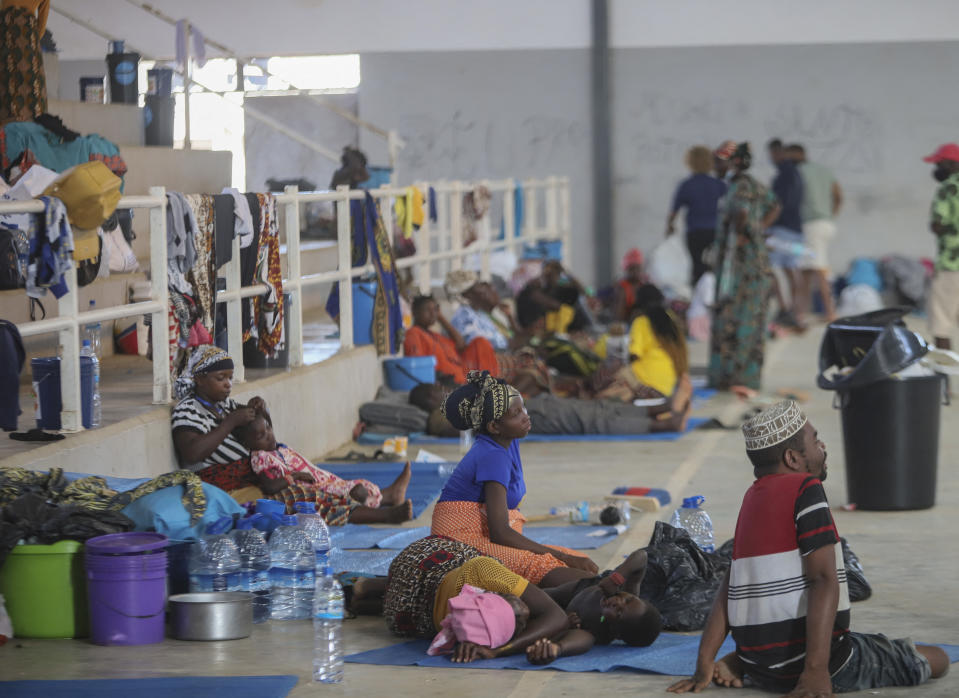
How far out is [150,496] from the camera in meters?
6.15

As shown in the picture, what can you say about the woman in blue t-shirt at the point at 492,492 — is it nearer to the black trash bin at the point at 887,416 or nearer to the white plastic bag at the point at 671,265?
the black trash bin at the point at 887,416

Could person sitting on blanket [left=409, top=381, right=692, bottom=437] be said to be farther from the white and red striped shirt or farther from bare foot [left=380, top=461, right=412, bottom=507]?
the white and red striped shirt

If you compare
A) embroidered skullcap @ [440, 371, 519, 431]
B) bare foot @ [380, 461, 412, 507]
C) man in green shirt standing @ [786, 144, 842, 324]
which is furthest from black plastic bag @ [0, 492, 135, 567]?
man in green shirt standing @ [786, 144, 842, 324]

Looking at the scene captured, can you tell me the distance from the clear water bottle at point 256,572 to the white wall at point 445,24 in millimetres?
17144

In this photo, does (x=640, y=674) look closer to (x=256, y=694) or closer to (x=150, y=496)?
(x=256, y=694)

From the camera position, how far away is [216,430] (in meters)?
7.64

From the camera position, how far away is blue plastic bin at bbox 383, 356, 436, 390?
11.7 m

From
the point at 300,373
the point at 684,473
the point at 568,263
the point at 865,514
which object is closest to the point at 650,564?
the point at 865,514

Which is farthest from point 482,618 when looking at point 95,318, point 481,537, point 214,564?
point 95,318

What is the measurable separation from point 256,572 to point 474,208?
34.7 ft

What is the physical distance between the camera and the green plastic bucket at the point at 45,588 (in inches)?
230

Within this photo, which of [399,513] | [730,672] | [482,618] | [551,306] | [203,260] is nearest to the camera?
[730,672]

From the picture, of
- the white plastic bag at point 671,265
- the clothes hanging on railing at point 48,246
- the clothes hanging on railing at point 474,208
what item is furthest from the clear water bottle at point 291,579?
the white plastic bag at point 671,265

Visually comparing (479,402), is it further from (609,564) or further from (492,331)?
(492,331)
